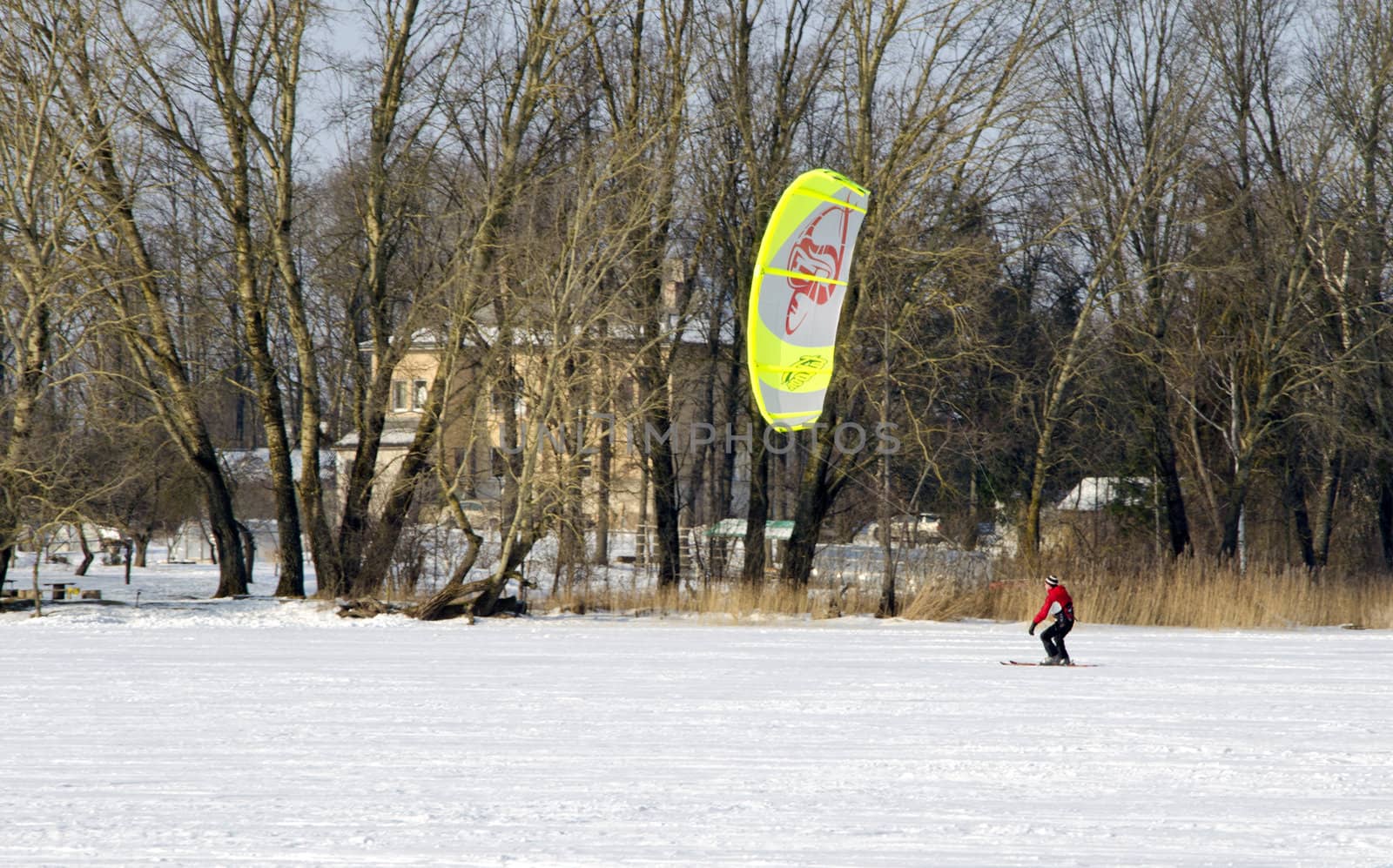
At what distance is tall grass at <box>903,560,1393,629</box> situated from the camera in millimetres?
21984

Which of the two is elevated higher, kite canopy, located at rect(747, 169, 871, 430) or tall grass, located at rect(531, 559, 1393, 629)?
kite canopy, located at rect(747, 169, 871, 430)

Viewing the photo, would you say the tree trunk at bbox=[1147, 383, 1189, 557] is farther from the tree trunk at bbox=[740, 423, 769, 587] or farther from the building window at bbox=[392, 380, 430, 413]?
the building window at bbox=[392, 380, 430, 413]

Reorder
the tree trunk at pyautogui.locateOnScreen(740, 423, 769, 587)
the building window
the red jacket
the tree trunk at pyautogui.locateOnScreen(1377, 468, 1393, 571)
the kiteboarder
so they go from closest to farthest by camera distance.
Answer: the kiteboarder → the red jacket → the building window → the tree trunk at pyautogui.locateOnScreen(740, 423, 769, 587) → the tree trunk at pyautogui.locateOnScreen(1377, 468, 1393, 571)

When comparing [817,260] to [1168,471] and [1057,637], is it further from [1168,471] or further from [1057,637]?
[1168,471]

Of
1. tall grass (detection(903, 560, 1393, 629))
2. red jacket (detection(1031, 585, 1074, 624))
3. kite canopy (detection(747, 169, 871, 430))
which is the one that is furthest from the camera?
tall grass (detection(903, 560, 1393, 629))

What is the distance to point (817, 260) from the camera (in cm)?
1827

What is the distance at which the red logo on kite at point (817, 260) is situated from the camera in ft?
58.5

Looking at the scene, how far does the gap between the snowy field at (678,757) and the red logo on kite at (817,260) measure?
4.22m

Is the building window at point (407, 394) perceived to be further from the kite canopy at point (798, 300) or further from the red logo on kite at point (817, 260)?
the red logo on kite at point (817, 260)

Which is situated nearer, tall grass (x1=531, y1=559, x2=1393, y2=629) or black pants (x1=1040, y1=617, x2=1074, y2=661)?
black pants (x1=1040, y1=617, x2=1074, y2=661)

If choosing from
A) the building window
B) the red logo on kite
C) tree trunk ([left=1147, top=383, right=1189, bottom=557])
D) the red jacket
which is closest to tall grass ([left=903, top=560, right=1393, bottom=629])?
the red logo on kite

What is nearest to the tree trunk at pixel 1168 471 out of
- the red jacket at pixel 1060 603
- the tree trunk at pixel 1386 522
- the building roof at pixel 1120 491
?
the building roof at pixel 1120 491

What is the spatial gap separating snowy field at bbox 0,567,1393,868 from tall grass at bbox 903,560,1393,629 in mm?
5590

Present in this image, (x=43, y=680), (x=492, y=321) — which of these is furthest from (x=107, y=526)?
(x=43, y=680)
